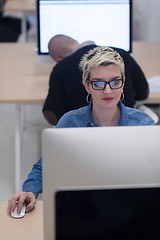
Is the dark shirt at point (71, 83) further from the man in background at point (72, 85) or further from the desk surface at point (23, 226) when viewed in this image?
the desk surface at point (23, 226)

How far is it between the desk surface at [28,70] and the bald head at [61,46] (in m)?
0.18

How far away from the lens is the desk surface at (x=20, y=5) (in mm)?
5446

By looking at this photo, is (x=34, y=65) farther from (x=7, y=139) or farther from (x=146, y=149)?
(x=146, y=149)

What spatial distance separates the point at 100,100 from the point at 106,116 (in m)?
0.06

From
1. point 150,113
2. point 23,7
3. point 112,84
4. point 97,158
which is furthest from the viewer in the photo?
point 23,7

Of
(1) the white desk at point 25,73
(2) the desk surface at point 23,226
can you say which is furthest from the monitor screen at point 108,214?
(1) the white desk at point 25,73

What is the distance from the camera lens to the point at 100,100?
176cm

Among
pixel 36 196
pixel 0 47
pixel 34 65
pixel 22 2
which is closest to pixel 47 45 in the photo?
pixel 34 65

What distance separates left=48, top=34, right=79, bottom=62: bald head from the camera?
9.84 ft

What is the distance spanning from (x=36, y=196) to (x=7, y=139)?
7.37 feet

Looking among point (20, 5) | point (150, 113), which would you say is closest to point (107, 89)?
point (150, 113)

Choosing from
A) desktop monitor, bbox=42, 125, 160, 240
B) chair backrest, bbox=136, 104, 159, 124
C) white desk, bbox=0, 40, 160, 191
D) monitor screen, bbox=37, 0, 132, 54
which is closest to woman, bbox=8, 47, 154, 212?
desktop monitor, bbox=42, 125, 160, 240

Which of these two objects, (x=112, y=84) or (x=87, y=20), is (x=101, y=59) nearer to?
(x=112, y=84)

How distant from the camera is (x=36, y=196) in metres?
1.77
